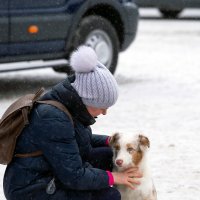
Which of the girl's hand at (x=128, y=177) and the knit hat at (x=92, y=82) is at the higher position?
the knit hat at (x=92, y=82)

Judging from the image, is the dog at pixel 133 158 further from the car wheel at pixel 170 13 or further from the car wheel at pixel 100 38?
the car wheel at pixel 170 13

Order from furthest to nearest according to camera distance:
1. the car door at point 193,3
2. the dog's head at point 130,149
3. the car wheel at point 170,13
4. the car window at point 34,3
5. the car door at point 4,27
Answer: the car wheel at point 170,13 → the car door at point 193,3 → the car window at point 34,3 → the car door at point 4,27 → the dog's head at point 130,149

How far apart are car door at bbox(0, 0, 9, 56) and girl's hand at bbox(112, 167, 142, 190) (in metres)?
4.17

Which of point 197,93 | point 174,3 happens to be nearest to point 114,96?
point 197,93

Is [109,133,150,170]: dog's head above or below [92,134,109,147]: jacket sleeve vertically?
above

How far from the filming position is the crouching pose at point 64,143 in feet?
12.6

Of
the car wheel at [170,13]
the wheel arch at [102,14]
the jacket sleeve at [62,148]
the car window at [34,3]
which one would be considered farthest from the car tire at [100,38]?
the car wheel at [170,13]

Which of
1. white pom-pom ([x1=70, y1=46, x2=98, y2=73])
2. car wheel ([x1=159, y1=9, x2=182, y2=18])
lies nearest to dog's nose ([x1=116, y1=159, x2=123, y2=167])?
white pom-pom ([x1=70, y1=46, x2=98, y2=73])

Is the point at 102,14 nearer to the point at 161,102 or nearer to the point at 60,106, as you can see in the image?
the point at 161,102

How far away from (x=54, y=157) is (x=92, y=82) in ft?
1.40

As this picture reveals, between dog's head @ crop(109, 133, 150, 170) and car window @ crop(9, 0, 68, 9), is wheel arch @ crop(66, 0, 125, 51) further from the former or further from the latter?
dog's head @ crop(109, 133, 150, 170)

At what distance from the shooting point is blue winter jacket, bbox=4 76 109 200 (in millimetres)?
3820

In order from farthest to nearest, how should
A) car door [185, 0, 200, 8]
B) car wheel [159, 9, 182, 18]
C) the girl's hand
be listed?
car wheel [159, 9, 182, 18] → car door [185, 0, 200, 8] → the girl's hand

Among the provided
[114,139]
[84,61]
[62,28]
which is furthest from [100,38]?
[84,61]
